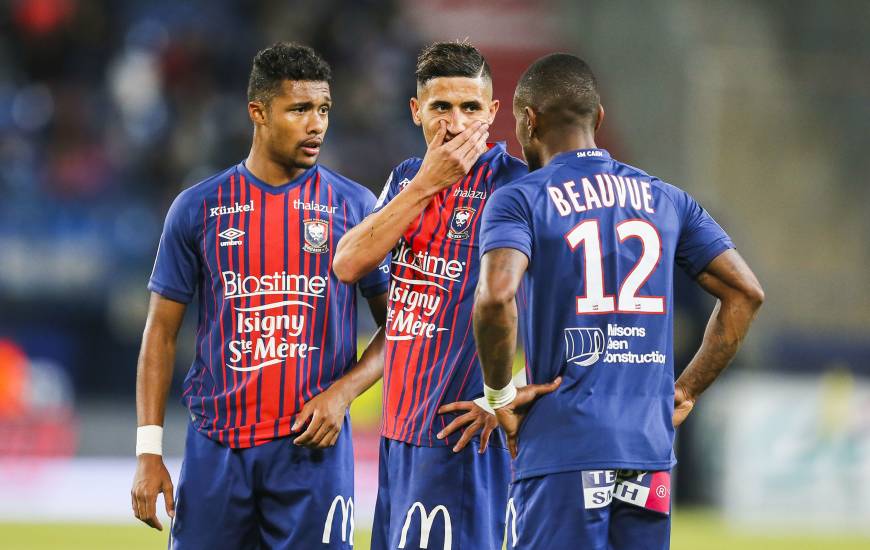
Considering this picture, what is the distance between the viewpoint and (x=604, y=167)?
421 cm

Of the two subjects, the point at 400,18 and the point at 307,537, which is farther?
the point at 400,18

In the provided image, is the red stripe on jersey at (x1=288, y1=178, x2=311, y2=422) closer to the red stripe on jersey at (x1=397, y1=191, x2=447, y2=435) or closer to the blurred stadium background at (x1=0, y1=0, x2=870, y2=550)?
the red stripe on jersey at (x1=397, y1=191, x2=447, y2=435)

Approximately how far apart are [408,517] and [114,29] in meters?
12.1

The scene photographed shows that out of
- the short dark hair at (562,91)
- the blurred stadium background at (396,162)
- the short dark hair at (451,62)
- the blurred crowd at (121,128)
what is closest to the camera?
the short dark hair at (562,91)

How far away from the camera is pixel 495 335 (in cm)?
401

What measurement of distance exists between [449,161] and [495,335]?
0.68m

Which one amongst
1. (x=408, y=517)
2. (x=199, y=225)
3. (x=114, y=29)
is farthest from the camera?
(x=114, y=29)

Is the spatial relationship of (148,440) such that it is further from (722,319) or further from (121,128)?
(121,128)

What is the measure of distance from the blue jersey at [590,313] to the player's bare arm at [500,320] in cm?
4

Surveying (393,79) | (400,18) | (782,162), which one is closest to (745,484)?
(782,162)

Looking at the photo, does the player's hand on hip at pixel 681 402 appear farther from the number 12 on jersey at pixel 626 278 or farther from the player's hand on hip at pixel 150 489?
the player's hand on hip at pixel 150 489

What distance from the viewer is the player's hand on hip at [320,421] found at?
4.59 meters

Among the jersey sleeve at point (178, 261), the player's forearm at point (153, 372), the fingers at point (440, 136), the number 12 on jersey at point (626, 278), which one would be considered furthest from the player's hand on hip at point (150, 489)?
the number 12 on jersey at point (626, 278)

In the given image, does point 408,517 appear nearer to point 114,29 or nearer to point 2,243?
point 2,243
